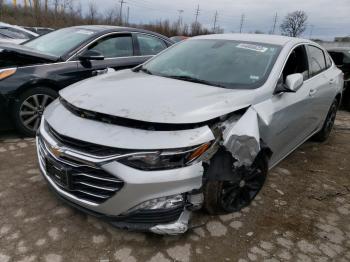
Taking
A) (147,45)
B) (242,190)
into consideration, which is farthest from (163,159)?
(147,45)

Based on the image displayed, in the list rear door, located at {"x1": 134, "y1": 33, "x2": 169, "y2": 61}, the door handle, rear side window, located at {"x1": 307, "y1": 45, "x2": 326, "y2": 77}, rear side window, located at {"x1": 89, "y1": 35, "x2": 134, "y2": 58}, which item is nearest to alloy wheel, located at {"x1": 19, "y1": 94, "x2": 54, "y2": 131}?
rear side window, located at {"x1": 89, "y1": 35, "x2": 134, "y2": 58}

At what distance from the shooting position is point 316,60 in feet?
14.7

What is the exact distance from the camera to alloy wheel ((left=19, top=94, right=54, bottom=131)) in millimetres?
4297

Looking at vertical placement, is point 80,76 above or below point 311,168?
above

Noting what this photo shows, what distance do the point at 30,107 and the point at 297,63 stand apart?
10.6ft

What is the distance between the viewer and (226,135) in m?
2.55

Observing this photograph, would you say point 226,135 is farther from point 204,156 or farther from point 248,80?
point 248,80

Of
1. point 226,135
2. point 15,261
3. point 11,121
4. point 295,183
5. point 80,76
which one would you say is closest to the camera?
point 15,261

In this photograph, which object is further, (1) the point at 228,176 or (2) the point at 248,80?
(2) the point at 248,80

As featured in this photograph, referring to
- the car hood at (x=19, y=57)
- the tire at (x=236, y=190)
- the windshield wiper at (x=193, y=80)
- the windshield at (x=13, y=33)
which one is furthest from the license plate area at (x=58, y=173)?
the windshield at (x=13, y=33)

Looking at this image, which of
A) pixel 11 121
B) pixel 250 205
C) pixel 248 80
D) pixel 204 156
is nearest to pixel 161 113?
pixel 204 156

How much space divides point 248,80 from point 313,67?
151 centimetres

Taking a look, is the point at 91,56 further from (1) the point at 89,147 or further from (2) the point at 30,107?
(1) the point at 89,147

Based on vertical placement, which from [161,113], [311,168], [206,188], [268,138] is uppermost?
[161,113]
